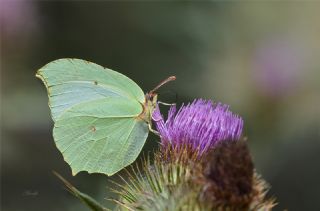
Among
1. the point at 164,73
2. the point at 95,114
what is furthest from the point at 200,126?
the point at 164,73

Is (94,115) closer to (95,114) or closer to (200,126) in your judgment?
(95,114)

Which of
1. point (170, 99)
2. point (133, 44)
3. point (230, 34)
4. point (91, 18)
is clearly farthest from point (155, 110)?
point (230, 34)

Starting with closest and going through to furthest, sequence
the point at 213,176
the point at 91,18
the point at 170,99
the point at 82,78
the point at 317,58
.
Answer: the point at 213,176
the point at 82,78
the point at 170,99
the point at 91,18
the point at 317,58

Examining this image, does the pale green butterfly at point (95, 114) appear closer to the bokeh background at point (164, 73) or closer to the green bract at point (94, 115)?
the green bract at point (94, 115)

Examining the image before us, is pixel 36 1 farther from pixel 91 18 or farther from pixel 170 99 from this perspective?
pixel 170 99

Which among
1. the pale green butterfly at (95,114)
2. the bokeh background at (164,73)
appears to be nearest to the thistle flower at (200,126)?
the pale green butterfly at (95,114)

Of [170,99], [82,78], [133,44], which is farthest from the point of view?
[133,44]

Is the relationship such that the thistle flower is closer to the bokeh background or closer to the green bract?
the green bract

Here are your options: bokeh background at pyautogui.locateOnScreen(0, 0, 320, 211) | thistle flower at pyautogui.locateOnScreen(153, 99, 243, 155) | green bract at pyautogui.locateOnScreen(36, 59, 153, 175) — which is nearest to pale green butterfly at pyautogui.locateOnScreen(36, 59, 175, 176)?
green bract at pyautogui.locateOnScreen(36, 59, 153, 175)
